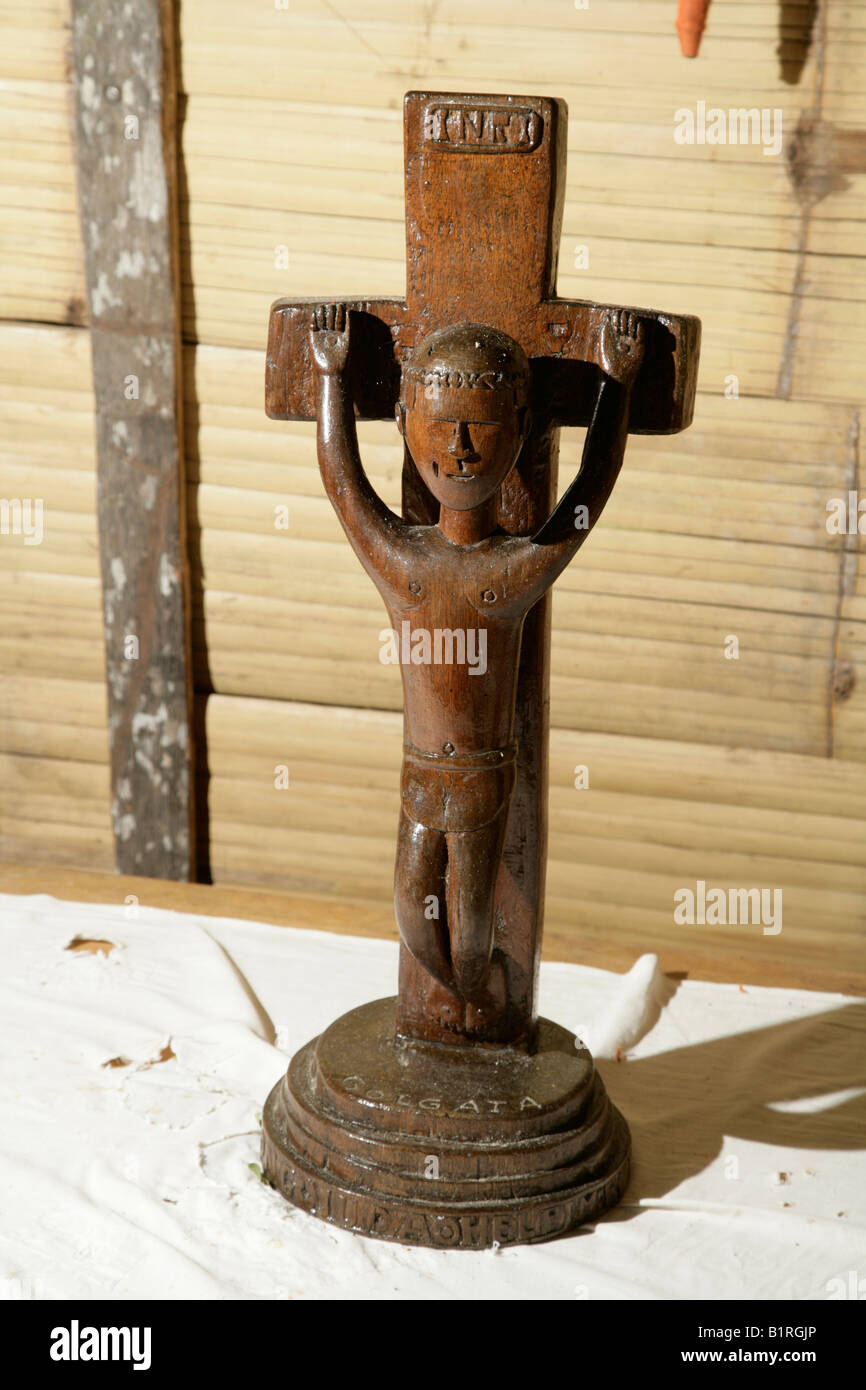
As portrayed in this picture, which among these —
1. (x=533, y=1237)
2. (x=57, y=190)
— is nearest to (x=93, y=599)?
(x=57, y=190)

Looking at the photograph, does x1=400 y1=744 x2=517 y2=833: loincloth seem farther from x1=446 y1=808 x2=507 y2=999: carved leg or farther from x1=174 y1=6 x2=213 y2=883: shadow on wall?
x1=174 y1=6 x2=213 y2=883: shadow on wall

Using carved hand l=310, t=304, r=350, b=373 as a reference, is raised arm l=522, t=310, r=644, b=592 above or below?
below

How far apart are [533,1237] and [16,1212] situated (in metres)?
0.54

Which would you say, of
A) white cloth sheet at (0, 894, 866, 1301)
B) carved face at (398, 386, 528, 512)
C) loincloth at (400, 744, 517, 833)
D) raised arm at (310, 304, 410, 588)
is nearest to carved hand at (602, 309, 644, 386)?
carved face at (398, 386, 528, 512)

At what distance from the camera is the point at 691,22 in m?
2.07

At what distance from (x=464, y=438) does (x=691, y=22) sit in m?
1.09

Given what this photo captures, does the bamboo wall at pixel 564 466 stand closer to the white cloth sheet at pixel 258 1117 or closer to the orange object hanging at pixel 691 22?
the orange object hanging at pixel 691 22

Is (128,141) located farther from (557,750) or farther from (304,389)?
(557,750)

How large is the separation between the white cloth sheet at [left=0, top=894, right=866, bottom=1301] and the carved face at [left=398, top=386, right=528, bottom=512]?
30.6 inches

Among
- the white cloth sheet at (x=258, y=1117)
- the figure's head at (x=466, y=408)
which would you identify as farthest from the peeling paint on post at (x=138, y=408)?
the figure's head at (x=466, y=408)

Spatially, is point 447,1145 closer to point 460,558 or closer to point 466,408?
point 460,558

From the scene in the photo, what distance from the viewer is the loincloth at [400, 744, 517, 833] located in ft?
4.76

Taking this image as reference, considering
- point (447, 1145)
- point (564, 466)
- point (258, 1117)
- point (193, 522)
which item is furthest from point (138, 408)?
point (447, 1145)

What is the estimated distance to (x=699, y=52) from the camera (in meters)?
2.14
